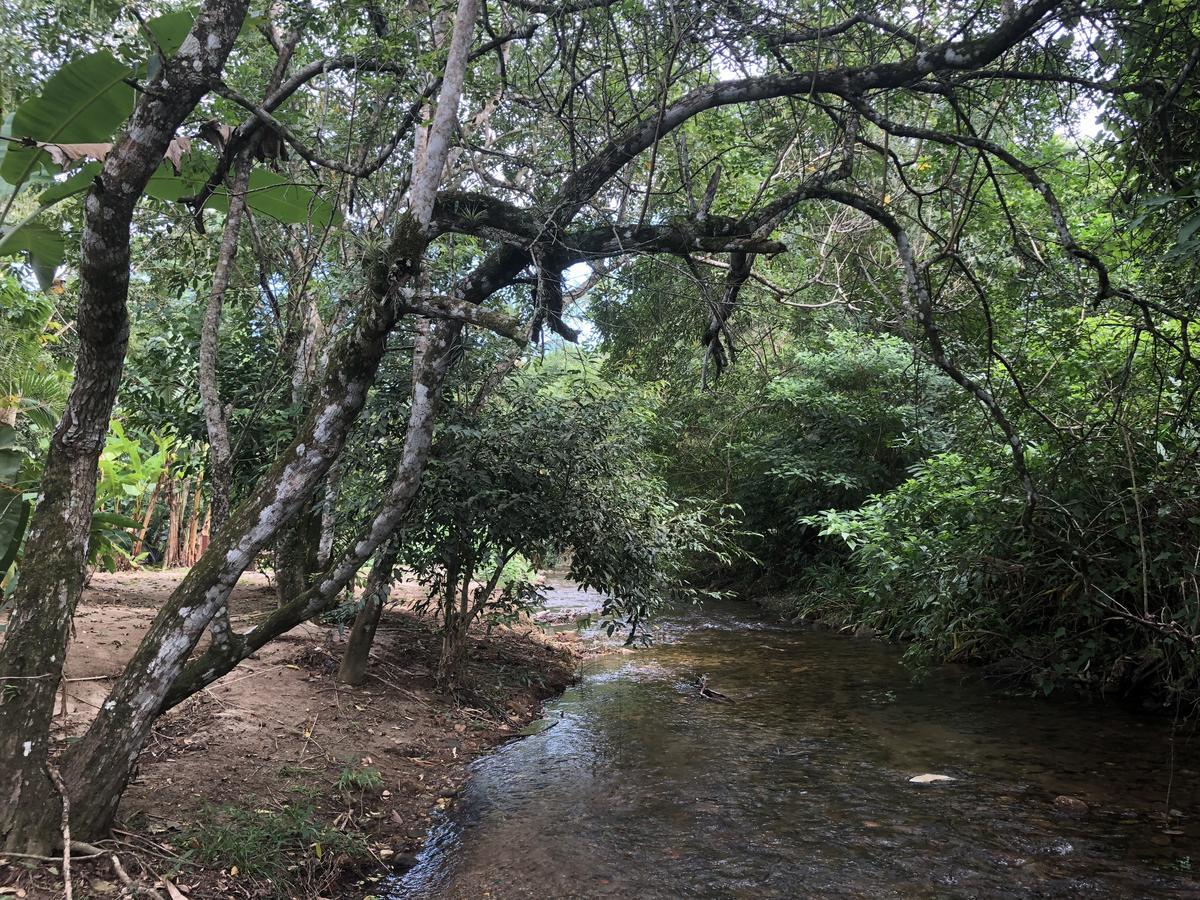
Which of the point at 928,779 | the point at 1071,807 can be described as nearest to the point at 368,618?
the point at 928,779

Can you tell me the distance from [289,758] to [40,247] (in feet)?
11.5

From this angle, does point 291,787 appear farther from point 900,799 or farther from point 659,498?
point 659,498

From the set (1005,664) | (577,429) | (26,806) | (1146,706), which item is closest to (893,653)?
(1005,664)

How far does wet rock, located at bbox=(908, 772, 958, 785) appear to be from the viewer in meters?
5.52

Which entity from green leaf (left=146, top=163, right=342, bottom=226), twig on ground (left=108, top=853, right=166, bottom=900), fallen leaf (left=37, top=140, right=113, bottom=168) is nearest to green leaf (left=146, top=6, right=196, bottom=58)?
fallen leaf (left=37, top=140, right=113, bottom=168)

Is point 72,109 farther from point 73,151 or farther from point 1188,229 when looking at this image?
point 1188,229

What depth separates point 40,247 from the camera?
4457 millimetres

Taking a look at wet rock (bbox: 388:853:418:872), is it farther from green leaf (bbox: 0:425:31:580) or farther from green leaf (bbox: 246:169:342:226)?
green leaf (bbox: 246:169:342:226)

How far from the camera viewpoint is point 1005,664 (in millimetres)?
8328

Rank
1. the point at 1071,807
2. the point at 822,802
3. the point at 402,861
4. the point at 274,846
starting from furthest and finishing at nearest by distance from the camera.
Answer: the point at 822,802
the point at 1071,807
the point at 402,861
the point at 274,846

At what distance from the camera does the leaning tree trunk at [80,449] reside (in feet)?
10.1

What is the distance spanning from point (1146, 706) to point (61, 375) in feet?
36.2

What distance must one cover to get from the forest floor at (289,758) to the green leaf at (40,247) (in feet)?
8.02

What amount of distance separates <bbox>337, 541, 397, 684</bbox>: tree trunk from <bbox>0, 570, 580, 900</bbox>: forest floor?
0.16 metres
